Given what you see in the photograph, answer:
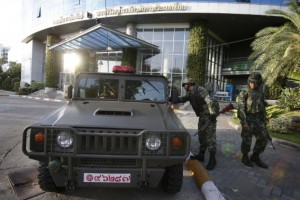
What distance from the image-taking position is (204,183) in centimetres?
455

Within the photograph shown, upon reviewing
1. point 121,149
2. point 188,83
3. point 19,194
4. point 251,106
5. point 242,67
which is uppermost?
point 242,67

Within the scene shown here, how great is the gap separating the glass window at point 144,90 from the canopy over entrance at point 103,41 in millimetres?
14147

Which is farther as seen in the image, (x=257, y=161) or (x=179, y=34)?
(x=179, y=34)

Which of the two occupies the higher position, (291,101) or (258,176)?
(291,101)

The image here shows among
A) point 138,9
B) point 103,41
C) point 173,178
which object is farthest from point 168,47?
point 173,178

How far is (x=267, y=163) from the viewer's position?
638cm

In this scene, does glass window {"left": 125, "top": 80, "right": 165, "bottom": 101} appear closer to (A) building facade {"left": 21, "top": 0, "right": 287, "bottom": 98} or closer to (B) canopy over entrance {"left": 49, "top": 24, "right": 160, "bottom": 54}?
(B) canopy over entrance {"left": 49, "top": 24, "right": 160, "bottom": 54}

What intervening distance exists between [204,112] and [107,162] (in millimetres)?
2828

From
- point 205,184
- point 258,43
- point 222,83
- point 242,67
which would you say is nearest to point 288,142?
point 205,184

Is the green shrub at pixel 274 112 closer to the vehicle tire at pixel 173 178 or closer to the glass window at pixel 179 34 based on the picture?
the vehicle tire at pixel 173 178

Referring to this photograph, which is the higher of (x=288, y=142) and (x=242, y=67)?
(x=242, y=67)

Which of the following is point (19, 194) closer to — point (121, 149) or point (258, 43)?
point (121, 149)

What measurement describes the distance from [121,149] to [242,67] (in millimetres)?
26805

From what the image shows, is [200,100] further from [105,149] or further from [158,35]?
[158,35]
